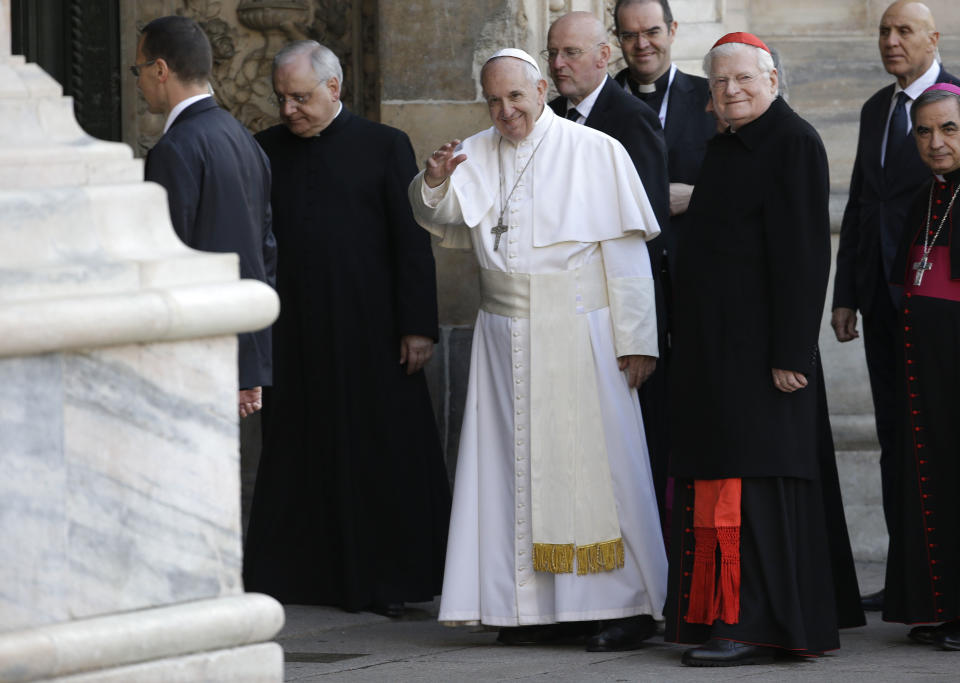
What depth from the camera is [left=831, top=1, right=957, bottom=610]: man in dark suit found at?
620 centimetres

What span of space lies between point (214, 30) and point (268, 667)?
476 cm

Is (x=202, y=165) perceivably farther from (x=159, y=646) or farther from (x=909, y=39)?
(x=909, y=39)

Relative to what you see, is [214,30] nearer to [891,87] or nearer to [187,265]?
[891,87]

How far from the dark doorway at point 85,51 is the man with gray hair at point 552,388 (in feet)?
7.84

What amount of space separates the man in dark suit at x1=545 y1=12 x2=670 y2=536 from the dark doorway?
2.27 meters

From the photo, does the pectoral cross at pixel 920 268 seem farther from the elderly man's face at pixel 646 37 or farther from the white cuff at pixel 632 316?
the elderly man's face at pixel 646 37

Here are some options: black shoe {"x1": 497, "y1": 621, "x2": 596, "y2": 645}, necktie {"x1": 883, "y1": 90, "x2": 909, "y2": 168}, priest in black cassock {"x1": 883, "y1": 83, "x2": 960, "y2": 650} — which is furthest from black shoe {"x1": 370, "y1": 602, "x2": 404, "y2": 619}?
necktie {"x1": 883, "y1": 90, "x2": 909, "y2": 168}

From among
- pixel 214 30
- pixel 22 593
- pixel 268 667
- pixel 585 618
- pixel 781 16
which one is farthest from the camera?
pixel 781 16

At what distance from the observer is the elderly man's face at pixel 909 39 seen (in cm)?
623

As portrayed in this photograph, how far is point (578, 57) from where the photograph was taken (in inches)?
236

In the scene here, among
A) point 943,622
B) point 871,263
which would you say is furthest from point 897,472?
point 871,263

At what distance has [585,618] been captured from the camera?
5305mm

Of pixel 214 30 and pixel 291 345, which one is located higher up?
pixel 214 30

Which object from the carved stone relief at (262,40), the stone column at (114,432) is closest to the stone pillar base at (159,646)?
the stone column at (114,432)
